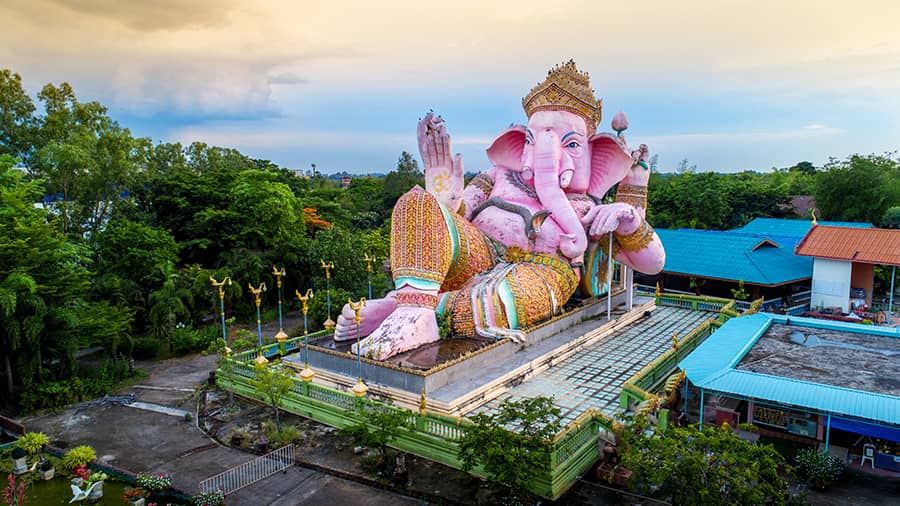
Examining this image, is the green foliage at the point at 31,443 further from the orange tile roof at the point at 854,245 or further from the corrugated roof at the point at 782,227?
the corrugated roof at the point at 782,227

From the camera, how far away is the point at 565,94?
1625cm

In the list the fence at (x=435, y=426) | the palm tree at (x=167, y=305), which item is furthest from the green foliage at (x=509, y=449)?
the palm tree at (x=167, y=305)

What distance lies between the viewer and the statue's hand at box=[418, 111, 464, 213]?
14.8 meters

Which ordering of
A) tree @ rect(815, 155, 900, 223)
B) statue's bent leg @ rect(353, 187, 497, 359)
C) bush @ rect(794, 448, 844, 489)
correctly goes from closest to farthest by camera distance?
1. bush @ rect(794, 448, 844, 489)
2. statue's bent leg @ rect(353, 187, 497, 359)
3. tree @ rect(815, 155, 900, 223)

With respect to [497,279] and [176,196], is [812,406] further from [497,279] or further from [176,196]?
[176,196]

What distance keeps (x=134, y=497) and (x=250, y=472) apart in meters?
1.69

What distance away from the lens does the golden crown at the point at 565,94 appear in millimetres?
16219

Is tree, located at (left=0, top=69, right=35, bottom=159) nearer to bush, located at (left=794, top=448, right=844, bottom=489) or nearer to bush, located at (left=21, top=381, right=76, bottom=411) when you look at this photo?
bush, located at (left=21, top=381, right=76, bottom=411)

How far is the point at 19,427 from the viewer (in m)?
11.2

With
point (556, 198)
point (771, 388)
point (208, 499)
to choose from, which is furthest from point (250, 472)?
point (556, 198)

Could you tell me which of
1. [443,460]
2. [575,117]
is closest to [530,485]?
[443,460]

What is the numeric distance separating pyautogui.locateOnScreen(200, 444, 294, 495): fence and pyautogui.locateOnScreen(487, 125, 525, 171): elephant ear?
1017 cm

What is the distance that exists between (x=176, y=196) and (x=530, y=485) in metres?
21.8

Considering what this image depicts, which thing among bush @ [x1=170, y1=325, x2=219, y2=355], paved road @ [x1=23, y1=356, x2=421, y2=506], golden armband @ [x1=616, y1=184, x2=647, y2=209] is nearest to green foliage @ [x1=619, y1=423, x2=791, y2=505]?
paved road @ [x1=23, y1=356, x2=421, y2=506]
